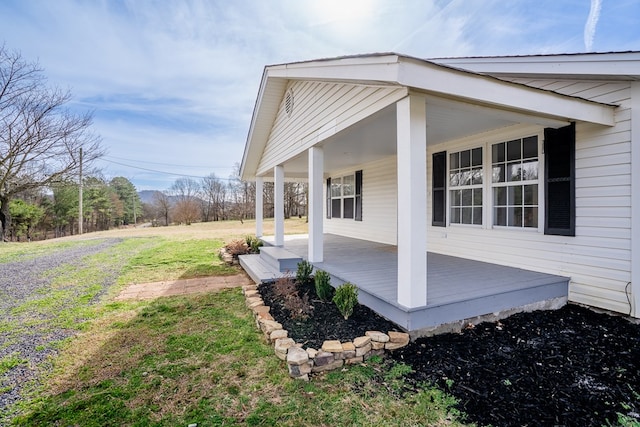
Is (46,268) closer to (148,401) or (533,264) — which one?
(148,401)


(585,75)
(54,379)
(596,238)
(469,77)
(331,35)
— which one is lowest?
(54,379)

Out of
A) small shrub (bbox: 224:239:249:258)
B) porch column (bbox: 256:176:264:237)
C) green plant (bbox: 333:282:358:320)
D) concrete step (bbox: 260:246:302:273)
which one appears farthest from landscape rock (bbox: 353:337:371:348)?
porch column (bbox: 256:176:264:237)

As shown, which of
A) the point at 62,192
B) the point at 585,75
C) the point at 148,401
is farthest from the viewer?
the point at 62,192

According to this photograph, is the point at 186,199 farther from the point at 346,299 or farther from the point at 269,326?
the point at 346,299

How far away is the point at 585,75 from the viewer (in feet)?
12.1

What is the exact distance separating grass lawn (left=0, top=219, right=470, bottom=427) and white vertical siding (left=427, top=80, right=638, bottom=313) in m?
3.07

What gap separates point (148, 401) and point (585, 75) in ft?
19.2

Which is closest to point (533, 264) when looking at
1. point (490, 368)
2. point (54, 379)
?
point (490, 368)

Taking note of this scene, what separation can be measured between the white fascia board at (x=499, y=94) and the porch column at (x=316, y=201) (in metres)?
2.78

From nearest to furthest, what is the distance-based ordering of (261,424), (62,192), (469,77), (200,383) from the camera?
(261,424) → (200,383) → (469,77) → (62,192)

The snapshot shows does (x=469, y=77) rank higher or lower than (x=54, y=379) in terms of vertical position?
higher

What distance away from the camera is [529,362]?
106 inches

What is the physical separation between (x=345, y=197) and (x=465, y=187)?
197 inches

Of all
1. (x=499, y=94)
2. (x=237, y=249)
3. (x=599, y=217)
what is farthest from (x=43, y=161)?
(x=599, y=217)
